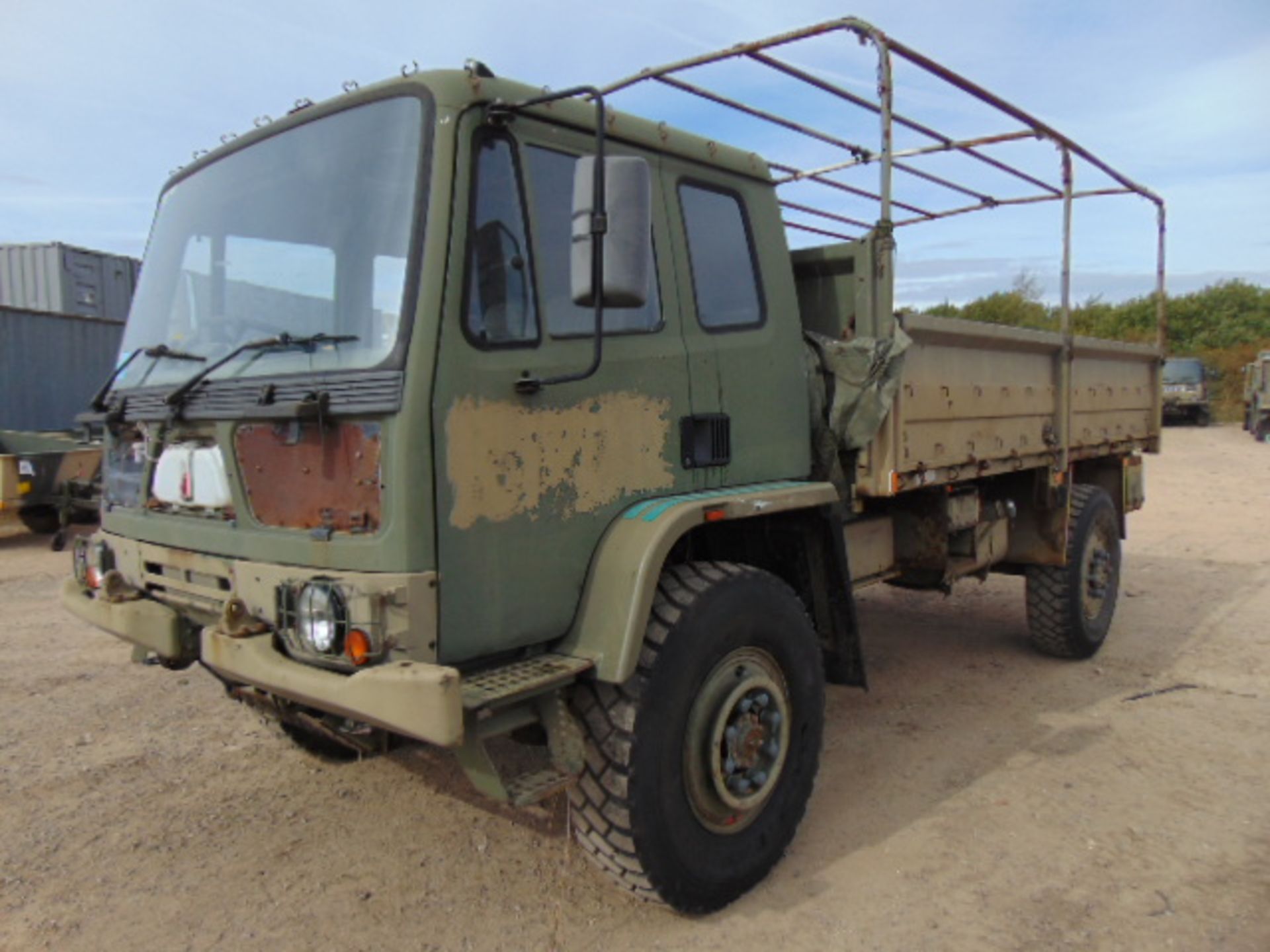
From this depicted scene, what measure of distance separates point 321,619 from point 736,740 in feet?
4.58

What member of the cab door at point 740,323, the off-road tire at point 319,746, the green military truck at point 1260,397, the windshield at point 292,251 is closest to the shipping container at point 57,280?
the off-road tire at point 319,746

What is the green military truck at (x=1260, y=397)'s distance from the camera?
994 inches

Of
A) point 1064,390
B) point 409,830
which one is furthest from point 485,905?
point 1064,390

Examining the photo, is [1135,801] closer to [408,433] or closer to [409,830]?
[409,830]

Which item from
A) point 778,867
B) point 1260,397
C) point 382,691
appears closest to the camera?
point 382,691

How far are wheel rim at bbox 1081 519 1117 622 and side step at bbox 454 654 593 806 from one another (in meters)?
4.15

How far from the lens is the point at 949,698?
528 centimetres

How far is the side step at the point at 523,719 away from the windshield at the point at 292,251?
2.99 ft

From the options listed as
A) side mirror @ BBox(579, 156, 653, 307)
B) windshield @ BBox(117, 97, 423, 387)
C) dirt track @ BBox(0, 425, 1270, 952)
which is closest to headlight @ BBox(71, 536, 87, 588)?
windshield @ BBox(117, 97, 423, 387)

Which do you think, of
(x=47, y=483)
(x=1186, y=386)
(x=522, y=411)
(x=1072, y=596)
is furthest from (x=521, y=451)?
(x=1186, y=386)

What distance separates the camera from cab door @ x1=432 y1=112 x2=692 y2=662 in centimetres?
264

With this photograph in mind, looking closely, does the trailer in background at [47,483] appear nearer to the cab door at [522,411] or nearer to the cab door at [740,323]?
the cab door at [740,323]

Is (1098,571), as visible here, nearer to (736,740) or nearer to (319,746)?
(736,740)

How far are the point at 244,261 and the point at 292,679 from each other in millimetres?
1423
